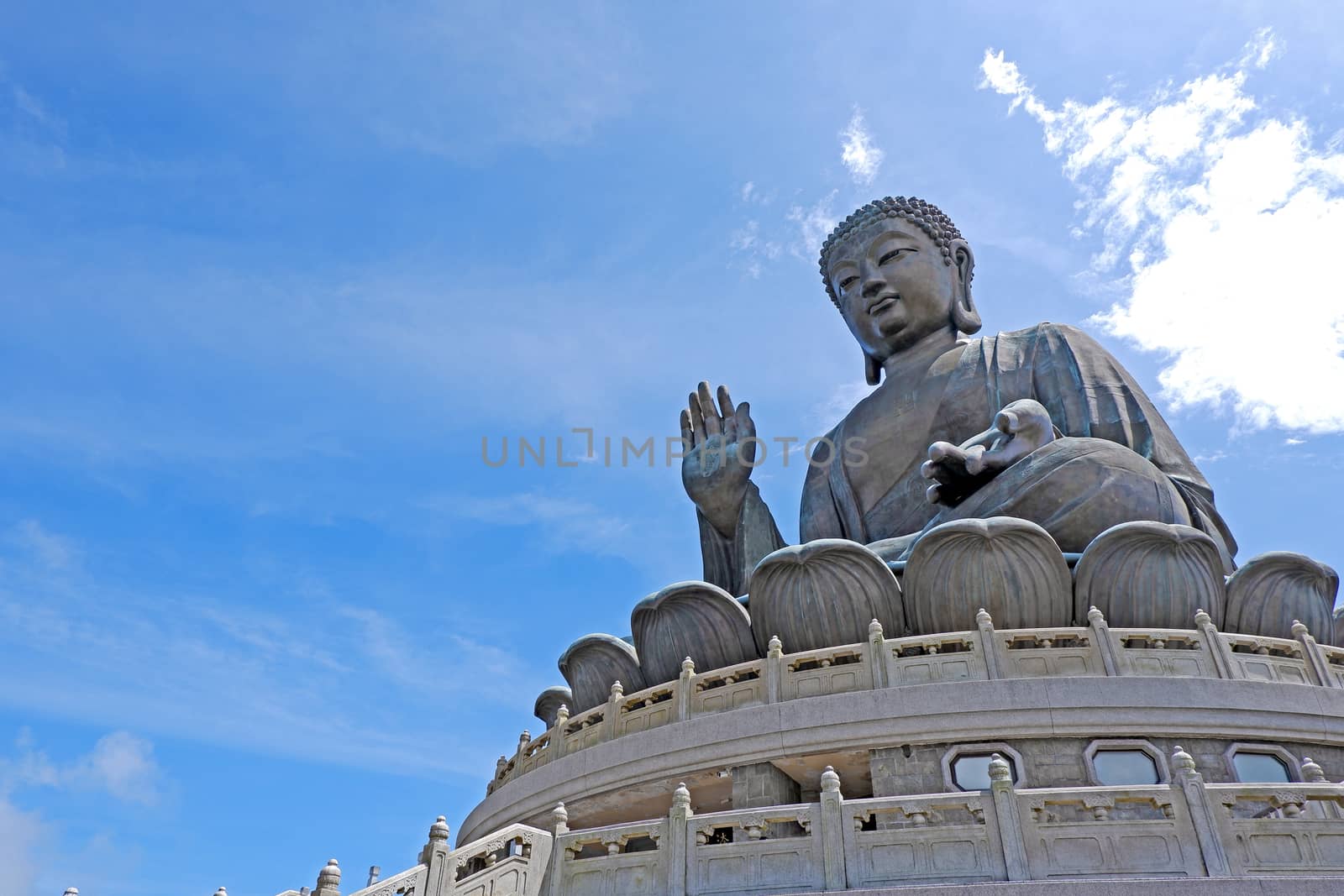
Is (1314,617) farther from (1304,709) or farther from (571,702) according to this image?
(571,702)

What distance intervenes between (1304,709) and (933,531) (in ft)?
8.47

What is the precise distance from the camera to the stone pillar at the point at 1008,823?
4.87 meters

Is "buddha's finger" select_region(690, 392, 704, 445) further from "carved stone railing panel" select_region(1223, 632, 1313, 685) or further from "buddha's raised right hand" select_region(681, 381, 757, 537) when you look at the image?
"carved stone railing panel" select_region(1223, 632, 1313, 685)

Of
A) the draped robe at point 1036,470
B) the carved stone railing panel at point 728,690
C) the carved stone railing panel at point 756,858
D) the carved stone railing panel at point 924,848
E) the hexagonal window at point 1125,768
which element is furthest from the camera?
the draped robe at point 1036,470

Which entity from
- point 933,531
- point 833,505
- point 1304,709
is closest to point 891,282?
point 833,505

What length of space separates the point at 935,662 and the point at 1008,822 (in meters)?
2.26

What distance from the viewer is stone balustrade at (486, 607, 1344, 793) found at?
7117 millimetres

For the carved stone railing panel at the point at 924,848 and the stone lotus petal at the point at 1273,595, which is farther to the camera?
the stone lotus petal at the point at 1273,595

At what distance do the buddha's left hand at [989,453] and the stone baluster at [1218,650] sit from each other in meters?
2.45

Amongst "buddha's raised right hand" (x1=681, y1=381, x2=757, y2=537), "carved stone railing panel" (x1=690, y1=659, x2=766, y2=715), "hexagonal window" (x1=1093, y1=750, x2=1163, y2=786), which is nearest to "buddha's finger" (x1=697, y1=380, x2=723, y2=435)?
"buddha's raised right hand" (x1=681, y1=381, x2=757, y2=537)

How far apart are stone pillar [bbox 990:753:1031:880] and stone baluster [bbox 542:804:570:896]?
212 centimetres

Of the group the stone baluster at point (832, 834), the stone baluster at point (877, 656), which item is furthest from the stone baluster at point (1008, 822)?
the stone baluster at point (877, 656)

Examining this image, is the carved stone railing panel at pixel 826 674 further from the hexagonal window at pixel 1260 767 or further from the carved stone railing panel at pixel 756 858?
the hexagonal window at pixel 1260 767

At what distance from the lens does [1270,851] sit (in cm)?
487
